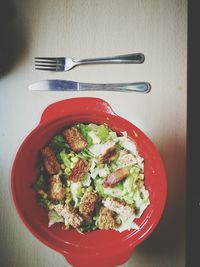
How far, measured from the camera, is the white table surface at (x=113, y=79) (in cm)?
121

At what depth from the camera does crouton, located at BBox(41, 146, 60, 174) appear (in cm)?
117

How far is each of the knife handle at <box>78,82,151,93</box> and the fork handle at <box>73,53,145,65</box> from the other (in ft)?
0.27

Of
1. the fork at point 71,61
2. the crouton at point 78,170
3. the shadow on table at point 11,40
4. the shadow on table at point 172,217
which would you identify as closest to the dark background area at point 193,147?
the shadow on table at point 172,217

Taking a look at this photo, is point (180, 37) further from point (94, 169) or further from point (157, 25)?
point (94, 169)

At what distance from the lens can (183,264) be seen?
120cm

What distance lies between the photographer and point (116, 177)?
3.84 feet

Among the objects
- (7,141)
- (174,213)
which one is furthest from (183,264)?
(7,141)

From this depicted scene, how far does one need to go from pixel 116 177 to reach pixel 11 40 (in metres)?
0.65

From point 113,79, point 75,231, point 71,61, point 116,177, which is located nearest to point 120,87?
point 113,79

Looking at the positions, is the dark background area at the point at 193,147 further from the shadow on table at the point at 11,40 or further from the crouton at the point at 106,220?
the shadow on table at the point at 11,40

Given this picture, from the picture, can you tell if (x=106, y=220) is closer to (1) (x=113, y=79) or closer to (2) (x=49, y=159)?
(2) (x=49, y=159)

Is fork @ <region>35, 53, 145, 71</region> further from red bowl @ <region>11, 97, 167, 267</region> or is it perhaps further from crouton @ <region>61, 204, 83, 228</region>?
crouton @ <region>61, 204, 83, 228</region>

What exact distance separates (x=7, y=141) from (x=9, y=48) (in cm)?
35

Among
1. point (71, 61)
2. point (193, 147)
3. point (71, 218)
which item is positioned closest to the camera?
point (71, 218)
